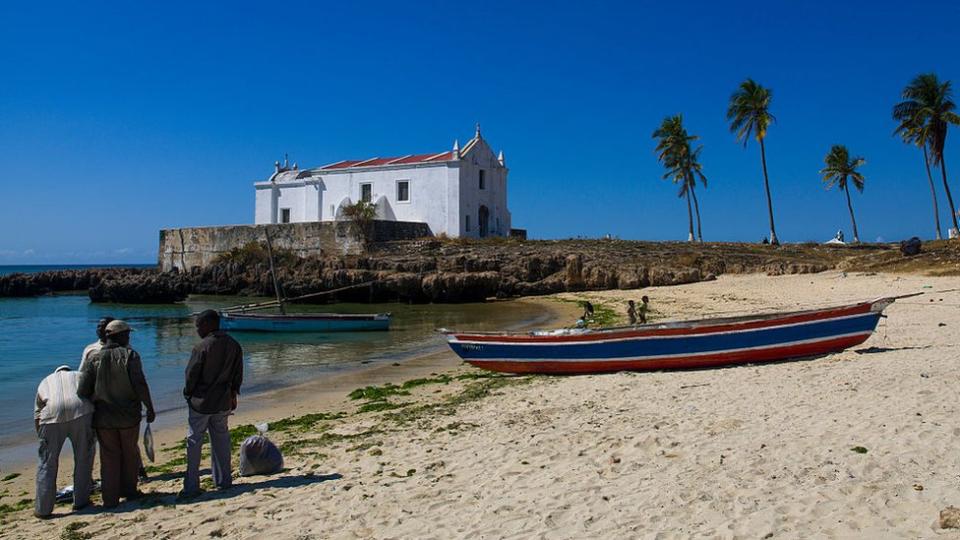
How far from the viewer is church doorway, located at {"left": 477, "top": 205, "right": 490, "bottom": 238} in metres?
49.7

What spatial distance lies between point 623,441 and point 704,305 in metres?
18.7

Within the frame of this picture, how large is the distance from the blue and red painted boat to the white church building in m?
34.8

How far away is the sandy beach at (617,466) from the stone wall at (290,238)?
112 ft

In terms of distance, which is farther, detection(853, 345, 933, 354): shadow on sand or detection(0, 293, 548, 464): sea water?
detection(0, 293, 548, 464): sea water

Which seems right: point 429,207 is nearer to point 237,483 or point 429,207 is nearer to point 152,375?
point 152,375

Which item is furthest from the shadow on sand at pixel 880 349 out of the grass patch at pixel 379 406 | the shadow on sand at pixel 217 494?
the shadow on sand at pixel 217 494

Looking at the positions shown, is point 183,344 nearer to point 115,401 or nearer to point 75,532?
point 115,401

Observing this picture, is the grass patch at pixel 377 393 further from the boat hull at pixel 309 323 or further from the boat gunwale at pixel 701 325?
the boat hull at pixel 309 323

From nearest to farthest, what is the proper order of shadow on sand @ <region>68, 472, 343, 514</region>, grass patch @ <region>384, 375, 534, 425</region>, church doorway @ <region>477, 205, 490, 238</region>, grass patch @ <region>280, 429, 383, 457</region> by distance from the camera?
shadow on sand @ <region>68, 472, 343, 514</region> < grass patch @ <region>280, 429, 383, 457</region> < grass patch @ <region>384, 375, 534, 425</region> < church doorway @ <region>477, 205, 490, 238</region>

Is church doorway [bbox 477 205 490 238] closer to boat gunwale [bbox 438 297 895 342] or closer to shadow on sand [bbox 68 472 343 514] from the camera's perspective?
boat gunwale [bbox 438 297 895 342]

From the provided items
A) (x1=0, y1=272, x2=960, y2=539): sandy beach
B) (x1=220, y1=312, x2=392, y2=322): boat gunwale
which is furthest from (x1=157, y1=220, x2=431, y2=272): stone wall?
(x1=0, y1=272, x2=960, y2=539): sandy beach

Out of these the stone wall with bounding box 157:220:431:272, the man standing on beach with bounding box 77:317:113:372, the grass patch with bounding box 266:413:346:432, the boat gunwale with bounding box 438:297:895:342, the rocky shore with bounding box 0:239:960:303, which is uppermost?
the stone wall with bounding box 157:220:431:272

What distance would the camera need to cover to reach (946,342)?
484 inches

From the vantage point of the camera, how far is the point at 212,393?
625cm
